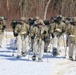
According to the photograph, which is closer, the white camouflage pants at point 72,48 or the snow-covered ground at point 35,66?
the snow-covered ground at point 35,66

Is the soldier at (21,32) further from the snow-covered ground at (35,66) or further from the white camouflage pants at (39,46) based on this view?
the white camouflage pants at (39,46)

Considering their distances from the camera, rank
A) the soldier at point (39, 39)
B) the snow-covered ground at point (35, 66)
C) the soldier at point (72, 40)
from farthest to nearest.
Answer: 1. the soldier at point (72, 40)
2. the soldier at point (39, 39)
3. the snow-covered ground at point (35, 66)

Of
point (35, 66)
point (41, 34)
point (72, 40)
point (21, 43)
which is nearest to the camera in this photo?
point (35, 66)

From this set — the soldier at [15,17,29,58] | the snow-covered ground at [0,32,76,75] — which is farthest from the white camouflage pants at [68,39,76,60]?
the soldier at [15,17,29,58]

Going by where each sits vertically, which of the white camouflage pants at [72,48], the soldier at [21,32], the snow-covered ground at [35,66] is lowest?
the snow-covered ground at [35,66]

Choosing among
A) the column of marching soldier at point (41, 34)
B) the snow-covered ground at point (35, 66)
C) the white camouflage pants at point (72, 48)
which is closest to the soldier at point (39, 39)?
the column of marching soldier at point (41, 34)

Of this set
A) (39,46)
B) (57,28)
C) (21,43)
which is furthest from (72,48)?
(21,43)

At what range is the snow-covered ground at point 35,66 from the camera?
56.4 ft

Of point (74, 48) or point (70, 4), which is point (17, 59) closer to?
point (74, 48)

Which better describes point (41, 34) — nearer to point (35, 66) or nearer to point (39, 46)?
point (39, 46)

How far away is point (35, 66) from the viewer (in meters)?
18.8

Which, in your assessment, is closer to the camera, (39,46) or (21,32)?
(39,46)

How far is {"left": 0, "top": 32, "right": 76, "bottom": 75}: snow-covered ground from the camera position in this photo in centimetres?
1720

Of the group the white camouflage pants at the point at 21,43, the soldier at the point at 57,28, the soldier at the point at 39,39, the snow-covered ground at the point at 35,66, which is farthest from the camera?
the soldier at the point at 57,28
